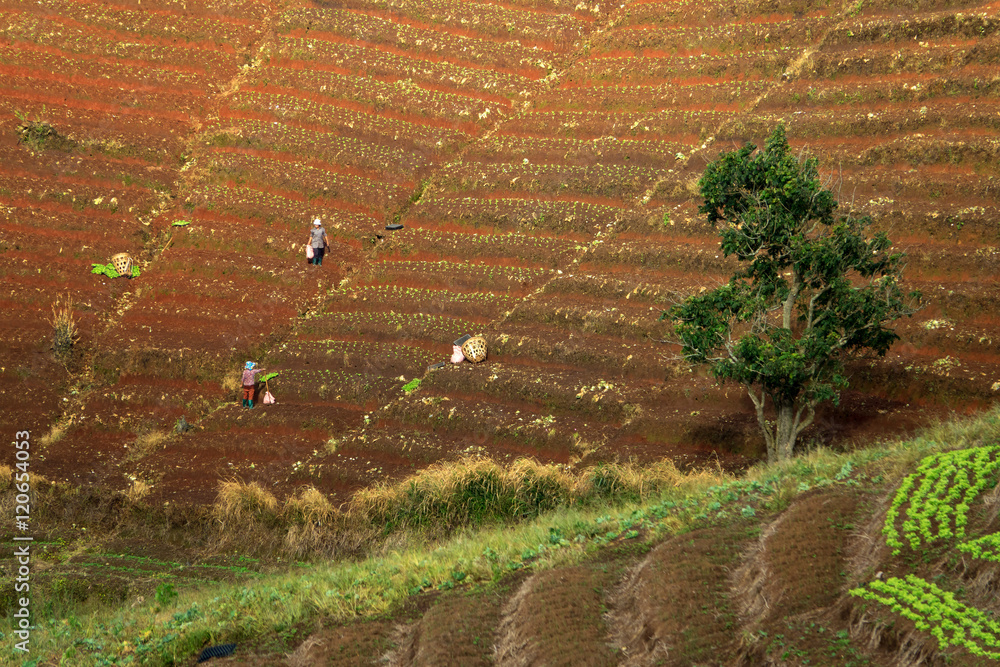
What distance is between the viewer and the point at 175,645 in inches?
450

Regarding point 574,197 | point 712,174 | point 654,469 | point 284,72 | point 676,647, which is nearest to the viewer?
point 676,647

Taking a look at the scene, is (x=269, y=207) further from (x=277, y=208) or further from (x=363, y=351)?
(x=363, y=351)

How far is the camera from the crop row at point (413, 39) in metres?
33.3

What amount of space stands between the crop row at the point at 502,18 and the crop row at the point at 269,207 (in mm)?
9976

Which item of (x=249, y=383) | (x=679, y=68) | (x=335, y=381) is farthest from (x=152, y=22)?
(x=679, y=68)

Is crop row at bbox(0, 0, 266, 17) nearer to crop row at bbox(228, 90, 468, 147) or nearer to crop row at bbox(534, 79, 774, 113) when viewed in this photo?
crop row at bbox(228, 90, 468, 147)

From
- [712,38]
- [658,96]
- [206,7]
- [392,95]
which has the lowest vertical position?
[658,96]

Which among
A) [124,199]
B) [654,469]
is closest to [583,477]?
[654,469]

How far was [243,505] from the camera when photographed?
765 inches

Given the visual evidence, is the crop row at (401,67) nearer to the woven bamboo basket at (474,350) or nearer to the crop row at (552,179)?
the crop row at (552,179)

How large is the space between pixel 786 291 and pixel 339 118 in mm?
19211

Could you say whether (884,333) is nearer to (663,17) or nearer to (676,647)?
(676,647)

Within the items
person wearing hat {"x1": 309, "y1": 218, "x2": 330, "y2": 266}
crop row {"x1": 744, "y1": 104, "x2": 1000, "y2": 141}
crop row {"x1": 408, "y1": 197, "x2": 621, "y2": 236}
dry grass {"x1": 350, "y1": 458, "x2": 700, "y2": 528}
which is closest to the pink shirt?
person wearing hat {"x1": 309, "y1": 218, "x2": 330, "y2": 266}

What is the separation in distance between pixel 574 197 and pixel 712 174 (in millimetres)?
11614
